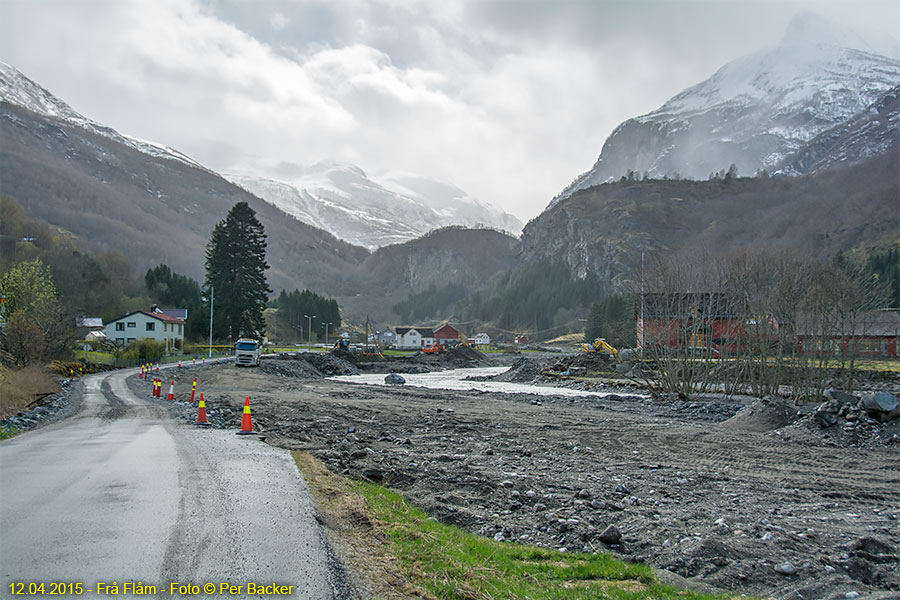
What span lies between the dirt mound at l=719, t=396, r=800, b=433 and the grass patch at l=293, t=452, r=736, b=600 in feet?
65.3

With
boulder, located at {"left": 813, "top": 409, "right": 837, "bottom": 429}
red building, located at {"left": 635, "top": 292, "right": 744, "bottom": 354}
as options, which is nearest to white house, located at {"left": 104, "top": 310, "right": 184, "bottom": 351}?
red building, located at {"left": 635, "top": 292, "right": 744, "bottom": 354}

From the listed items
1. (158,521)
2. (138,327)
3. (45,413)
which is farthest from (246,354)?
(158,521)

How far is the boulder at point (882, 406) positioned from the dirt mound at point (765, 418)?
10.1ft

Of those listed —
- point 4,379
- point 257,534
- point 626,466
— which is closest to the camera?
point 257,534

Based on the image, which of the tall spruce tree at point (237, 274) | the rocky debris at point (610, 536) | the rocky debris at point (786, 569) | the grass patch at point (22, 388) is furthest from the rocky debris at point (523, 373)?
the rocky debris at point (786, 569)

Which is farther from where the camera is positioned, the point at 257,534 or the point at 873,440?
the point at 873,440

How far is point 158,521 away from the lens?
8227 mm

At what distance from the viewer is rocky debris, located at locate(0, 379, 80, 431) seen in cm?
1994

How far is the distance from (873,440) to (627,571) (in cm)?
1795

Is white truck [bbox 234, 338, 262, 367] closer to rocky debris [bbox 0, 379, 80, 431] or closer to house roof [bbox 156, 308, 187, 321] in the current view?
rocky debris [bbox 0, 379, 80, 431]

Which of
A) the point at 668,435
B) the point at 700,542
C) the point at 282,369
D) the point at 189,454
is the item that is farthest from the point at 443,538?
the point at 282,369

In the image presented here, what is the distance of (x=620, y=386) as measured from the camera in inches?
2115

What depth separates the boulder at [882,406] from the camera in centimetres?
2244

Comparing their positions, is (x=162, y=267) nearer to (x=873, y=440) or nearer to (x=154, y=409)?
(x=154, y=409)
